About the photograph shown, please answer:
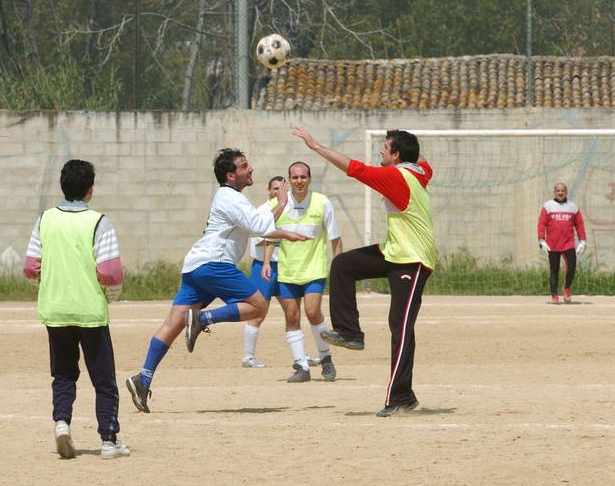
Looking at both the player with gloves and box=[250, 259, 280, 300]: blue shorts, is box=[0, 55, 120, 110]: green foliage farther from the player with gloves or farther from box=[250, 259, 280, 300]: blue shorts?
box=[250, 259, 280, 300]: blue shorts

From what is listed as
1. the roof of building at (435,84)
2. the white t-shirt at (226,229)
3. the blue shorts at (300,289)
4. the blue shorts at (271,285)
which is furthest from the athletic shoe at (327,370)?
the roof of building at (435,84)

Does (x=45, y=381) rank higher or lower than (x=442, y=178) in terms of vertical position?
lower

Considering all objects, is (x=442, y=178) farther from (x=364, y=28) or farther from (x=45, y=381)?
(x=364, y=28)

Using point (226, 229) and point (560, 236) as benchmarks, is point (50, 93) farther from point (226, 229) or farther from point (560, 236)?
point (226, 229)

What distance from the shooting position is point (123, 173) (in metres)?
23.4

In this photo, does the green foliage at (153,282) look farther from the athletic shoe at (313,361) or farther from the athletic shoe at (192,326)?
the athletic shoe at (192,326)

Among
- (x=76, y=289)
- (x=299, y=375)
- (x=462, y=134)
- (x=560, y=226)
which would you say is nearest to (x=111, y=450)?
(x=76, y=289)

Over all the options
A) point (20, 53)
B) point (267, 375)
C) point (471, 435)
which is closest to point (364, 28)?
point (20, 53)

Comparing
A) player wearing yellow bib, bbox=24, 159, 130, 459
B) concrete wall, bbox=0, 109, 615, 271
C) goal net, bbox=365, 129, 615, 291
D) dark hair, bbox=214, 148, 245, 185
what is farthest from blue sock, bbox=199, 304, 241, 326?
goal net, bbox=365, 129, 615, 291

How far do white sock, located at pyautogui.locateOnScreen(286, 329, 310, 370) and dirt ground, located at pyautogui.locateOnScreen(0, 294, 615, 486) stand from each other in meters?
0.23

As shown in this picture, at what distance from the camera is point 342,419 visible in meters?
8.91

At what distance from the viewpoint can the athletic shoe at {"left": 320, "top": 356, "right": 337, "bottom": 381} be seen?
11.2 meters

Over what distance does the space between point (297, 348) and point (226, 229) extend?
2129mm

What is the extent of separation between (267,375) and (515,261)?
480 inches
